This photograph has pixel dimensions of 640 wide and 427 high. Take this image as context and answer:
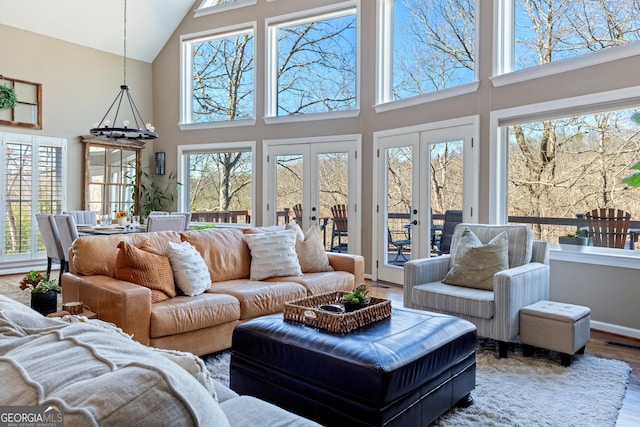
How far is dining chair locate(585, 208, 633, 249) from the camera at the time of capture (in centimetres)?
398

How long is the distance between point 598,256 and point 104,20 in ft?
25.7

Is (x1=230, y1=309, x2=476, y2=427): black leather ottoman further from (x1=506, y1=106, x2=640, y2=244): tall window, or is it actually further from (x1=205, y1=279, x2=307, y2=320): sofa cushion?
(x1=506, y1=106, x2=640, y2=244): tall window

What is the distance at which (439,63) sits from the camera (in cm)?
559

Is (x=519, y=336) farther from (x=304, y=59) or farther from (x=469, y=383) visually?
(x=304, y=59)

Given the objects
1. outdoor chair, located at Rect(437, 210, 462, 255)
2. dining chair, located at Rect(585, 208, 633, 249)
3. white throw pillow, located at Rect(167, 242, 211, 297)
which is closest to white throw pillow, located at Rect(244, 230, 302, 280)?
white throw pillow, located at Rect(167, 242, 211, 297)

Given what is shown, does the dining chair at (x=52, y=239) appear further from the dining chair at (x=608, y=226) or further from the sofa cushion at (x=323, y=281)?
the dining chair at (x=608, y=226)

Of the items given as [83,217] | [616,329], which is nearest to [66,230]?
[83,217]

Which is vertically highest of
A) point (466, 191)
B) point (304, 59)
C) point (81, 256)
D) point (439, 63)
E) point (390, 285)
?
point (304, 59)

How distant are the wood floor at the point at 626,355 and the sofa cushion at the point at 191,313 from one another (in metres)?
2.39

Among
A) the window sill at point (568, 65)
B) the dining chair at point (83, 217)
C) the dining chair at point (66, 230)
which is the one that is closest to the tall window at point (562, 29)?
the window sill at point (568, 65)

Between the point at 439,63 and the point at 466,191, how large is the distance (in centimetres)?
177

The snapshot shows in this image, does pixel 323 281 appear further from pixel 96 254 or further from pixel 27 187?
pixel 27 187

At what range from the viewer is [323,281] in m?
3.79

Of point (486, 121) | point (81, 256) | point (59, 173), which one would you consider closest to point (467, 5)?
point (486, 121)
